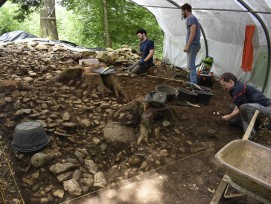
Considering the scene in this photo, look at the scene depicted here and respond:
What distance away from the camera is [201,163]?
3713 mm

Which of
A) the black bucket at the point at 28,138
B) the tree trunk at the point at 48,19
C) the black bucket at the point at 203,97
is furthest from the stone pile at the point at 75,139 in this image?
the tree trunk at the point at 48,19

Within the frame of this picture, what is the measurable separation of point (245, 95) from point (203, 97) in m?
1.48

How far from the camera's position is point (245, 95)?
4.24 meters

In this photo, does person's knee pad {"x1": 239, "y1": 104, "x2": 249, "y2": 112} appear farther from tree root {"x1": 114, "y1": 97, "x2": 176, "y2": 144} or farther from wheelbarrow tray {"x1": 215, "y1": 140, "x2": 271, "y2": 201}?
wheelbarrow tray {"x1": 215, "y1": 140, "x2": 271, "y2": 201}

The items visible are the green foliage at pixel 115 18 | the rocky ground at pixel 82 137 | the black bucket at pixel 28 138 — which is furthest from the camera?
the green foliage at pixel 115 18

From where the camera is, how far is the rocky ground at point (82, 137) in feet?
10.4

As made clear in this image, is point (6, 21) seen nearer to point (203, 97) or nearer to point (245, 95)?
point (203, 97)

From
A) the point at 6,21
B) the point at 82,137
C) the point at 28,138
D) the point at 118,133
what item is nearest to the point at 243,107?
the point at 118,133

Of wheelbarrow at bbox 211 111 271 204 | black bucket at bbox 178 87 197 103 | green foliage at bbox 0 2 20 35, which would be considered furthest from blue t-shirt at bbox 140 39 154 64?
green foliage at bbox 0 2 20 35

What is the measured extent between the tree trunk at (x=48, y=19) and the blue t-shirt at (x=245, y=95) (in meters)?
9.17

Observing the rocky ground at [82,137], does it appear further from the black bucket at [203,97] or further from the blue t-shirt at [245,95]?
the blue t-shirt at [245,95]

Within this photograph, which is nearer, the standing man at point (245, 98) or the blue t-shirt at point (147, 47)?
the standing man at point (245, 98)

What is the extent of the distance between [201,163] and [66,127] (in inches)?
85.1

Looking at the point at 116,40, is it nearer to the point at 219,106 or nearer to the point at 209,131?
the point at 219,106
